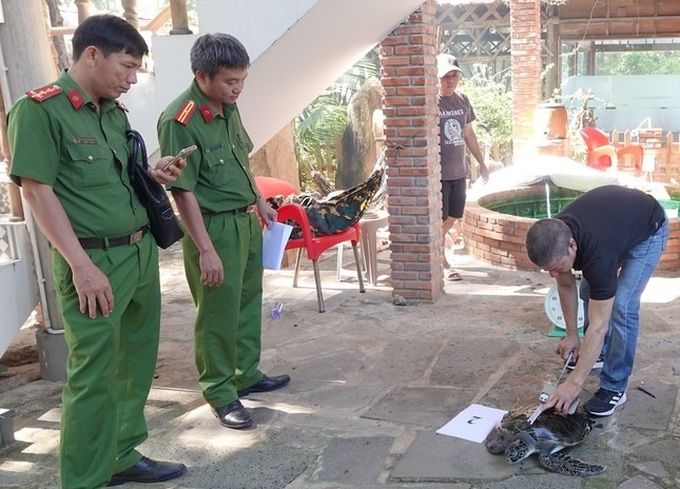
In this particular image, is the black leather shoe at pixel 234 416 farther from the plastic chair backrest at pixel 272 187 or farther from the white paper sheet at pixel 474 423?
the plastic chair backrest at pixel 272 187

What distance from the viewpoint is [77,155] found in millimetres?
2561

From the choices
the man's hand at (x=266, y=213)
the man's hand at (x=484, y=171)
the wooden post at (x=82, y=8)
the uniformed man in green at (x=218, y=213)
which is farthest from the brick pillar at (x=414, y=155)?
the wooden post at (x=82, y=8)

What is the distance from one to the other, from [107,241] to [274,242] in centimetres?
129

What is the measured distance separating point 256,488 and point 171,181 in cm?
133

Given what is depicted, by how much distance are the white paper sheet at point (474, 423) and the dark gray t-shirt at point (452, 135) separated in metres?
2.79

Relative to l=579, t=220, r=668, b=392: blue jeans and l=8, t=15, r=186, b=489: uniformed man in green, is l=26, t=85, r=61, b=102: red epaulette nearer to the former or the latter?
l=8, t=15, r=186, b=489: uniformed man in green

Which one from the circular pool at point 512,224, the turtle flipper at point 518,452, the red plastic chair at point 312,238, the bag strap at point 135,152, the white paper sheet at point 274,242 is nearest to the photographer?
the bag strap at point 135,152

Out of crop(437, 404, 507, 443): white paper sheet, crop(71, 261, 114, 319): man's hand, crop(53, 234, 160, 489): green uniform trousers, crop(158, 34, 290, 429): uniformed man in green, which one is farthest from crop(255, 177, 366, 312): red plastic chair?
crop(71, 261, 114, 319): man's hand

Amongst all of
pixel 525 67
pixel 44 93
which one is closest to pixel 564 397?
pixel 44 93

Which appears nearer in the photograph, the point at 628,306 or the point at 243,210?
the point at 628,306

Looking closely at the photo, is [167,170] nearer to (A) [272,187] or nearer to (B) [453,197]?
(A) [272,187]

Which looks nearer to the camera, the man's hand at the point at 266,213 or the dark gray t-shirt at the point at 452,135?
the man's hand at the point at 266,213

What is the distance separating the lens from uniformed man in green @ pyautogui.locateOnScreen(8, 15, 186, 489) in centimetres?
248

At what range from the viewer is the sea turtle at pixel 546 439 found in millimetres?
2912
